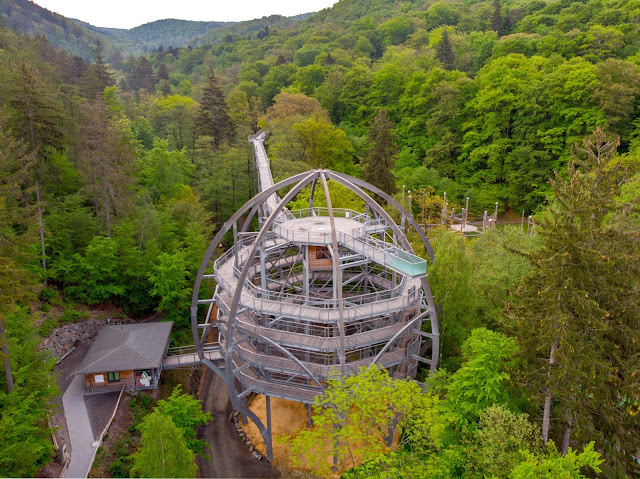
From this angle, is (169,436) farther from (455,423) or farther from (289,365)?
(455,423)

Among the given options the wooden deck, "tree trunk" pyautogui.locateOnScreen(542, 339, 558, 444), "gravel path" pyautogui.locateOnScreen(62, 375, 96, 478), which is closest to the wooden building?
the wooden deck

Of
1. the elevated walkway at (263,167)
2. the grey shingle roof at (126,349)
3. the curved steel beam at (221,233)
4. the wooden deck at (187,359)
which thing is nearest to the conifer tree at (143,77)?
the elevated walkway at (263,167)

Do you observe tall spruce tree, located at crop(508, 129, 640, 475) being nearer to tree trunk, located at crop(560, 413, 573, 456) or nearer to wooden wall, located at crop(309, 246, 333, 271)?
tree trunk, located at crop(560, 413, 573, 456)

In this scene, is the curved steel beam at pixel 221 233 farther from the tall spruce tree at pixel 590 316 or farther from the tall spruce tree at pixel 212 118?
the tall spruce tree at pixel 212 118

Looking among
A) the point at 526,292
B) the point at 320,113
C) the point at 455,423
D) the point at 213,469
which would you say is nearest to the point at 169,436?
the point at 213,469

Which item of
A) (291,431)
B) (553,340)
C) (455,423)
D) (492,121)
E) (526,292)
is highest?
(492,121)

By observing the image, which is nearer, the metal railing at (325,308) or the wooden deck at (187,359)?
the metal railing at (325,308)
